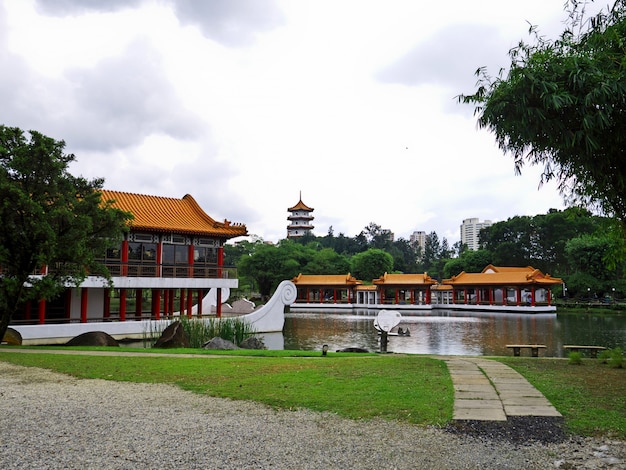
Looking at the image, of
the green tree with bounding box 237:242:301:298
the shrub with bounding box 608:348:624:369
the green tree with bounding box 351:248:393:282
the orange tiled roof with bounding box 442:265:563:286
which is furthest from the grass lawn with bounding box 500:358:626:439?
the green tree with bounding box 351:248:393:282

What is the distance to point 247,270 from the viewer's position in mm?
49688

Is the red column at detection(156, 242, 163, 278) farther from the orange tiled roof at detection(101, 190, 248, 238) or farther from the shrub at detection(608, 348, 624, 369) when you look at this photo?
the shrub at detection(608, 348, 624, 369)

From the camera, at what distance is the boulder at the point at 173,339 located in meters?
14.6

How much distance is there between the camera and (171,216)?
Result: 22.9 meters

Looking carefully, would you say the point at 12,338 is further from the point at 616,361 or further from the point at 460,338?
the point at 460,338

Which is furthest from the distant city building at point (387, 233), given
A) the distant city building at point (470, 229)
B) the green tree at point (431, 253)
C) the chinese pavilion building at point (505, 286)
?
the distant city building at point (470, 229)

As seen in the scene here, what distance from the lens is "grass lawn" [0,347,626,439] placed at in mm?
5266

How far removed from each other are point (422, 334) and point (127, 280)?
1326cm

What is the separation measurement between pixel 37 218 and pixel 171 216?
9.99 m

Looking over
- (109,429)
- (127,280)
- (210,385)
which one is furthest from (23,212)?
(109,429)

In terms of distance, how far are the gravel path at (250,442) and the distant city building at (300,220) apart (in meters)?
77.2

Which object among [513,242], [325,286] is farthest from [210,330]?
[513,242]

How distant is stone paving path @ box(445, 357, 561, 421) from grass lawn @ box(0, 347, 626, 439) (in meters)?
0.13

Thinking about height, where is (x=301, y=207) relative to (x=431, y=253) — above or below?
above
